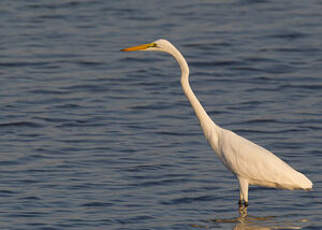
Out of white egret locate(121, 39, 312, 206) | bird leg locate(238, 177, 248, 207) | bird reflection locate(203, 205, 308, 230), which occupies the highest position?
white egret locate(121, 39, 312, 206)

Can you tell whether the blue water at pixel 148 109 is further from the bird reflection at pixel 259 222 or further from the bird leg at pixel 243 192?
the bird leg at pixel 243 192

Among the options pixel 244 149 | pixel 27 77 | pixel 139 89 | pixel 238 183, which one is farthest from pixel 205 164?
pixel 27 77

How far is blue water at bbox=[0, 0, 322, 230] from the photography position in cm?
1155

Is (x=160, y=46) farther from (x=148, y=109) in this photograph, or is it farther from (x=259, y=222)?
(x=148, y=109)

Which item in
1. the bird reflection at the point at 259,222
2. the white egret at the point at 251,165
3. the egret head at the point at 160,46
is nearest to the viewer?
the bird reflection at the point at 259,222

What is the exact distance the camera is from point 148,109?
16688 mm

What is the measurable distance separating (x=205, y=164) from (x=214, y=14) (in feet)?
35.5

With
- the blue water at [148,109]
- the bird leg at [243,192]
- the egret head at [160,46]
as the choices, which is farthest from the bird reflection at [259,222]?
the egret head at [160,46]

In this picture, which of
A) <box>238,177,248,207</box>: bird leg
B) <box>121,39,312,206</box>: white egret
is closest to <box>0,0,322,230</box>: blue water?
<box>238,177,248,207</box>: bird leg

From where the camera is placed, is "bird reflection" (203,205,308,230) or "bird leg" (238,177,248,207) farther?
"bird leg" (238,177,248,207)

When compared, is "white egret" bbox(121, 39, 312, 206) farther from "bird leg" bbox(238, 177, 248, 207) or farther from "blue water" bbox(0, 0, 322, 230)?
"blue water" bbox(0, 0, 322, 230)

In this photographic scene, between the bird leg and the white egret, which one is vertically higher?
the white egret

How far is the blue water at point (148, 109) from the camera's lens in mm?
11555

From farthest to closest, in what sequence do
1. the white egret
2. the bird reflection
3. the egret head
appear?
the egret head < the white egret < the bird reflection
